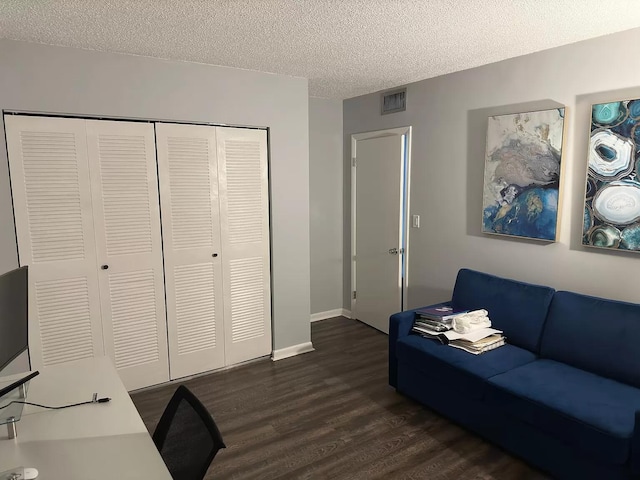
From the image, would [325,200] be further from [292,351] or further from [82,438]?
[82,438]

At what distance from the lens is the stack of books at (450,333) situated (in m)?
2.81

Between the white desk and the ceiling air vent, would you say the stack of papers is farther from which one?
the ceiling air vent

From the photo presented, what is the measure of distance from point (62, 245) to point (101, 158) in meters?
0.66

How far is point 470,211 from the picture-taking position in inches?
140

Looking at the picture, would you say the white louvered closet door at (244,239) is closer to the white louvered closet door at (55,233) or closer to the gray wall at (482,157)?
the white louvered closet door at (55,233)

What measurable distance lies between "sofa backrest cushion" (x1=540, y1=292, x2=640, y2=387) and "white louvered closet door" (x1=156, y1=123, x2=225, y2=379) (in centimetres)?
251

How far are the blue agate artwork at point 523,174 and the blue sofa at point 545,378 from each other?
444 millimetres

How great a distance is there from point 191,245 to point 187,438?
6.98 ft

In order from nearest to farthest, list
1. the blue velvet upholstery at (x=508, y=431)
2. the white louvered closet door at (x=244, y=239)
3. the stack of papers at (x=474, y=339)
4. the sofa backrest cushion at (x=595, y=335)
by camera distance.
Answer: the blue velvet upholstery at (x=508, y=431), the sofa backrest cushion at (x=595, y=335), the stack of papers at (x=474, y=339), the white louvered closet door at (x=244, y=239)

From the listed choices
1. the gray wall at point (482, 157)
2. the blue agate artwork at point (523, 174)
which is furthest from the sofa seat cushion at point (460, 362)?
the blue agate artwork at point (523, 174)

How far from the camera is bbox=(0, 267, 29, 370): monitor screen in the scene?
1.64 meters

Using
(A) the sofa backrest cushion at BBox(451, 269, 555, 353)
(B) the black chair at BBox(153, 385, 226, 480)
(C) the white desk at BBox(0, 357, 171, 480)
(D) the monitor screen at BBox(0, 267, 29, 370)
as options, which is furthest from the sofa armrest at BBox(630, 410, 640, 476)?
(D) the monitor screen at BBox(0, 267, 29, 370)

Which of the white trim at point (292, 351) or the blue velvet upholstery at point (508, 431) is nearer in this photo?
the blue velvet upholstery at point (508, 431)

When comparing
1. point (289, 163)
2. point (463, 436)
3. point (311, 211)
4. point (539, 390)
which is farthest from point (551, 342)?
point (311, 211)
